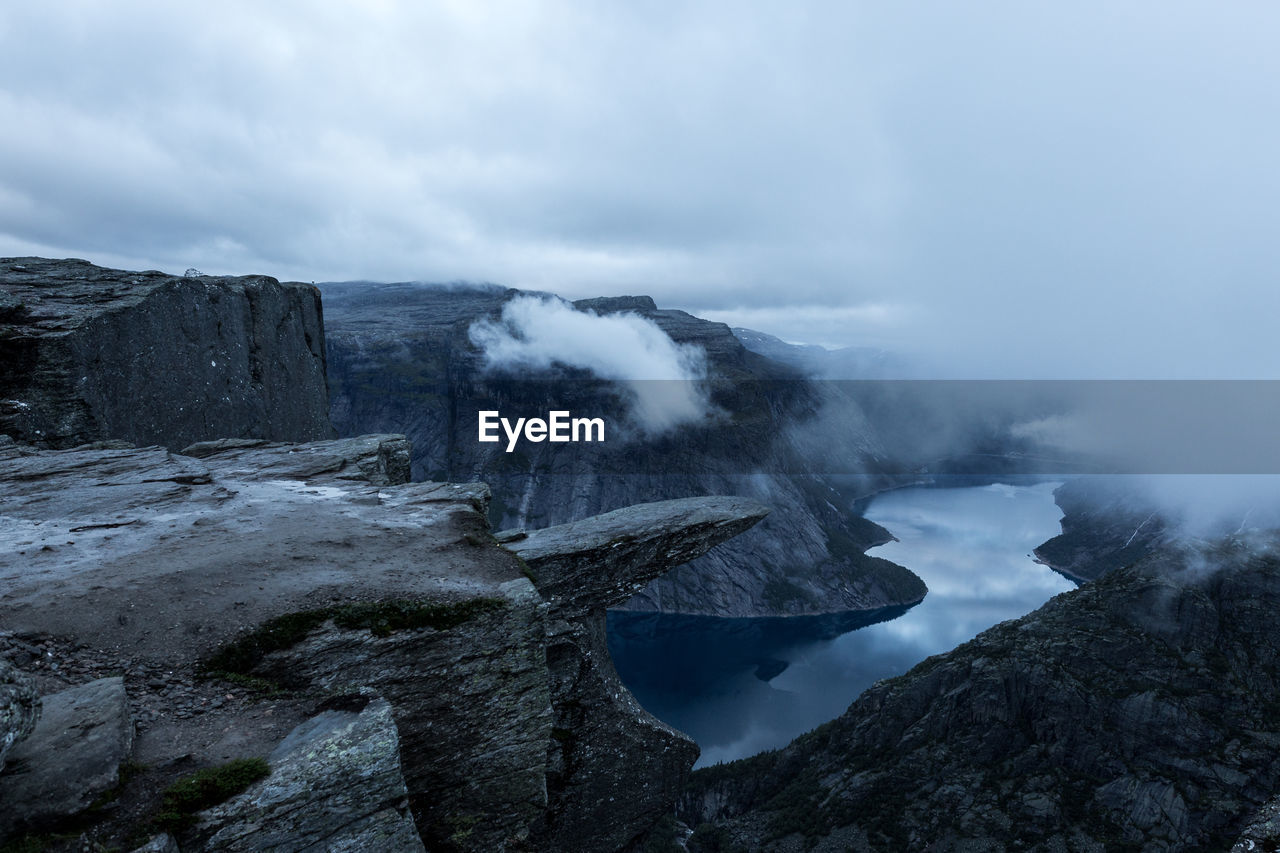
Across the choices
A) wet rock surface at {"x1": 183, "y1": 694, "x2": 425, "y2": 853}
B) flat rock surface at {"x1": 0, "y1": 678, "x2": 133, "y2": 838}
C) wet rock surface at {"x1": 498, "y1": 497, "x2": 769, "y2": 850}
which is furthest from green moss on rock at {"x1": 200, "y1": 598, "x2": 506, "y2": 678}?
wet rock surface at {"x1": 498, "y1": 497, "x2": 769, "y2": 850}

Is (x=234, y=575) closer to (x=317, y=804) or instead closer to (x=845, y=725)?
(x=317, y=804)

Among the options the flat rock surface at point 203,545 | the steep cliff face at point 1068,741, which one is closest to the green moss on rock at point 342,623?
the flat rock surface at point 203,545

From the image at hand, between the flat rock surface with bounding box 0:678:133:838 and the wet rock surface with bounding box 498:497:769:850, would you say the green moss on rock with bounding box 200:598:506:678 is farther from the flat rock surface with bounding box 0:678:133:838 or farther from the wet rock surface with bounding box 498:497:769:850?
the wet rock surface with bounding box 498:497:769:850

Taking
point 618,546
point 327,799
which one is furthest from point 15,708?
point 618,546

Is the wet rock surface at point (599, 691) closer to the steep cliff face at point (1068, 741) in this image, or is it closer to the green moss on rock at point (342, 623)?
the green moss on rock at point (342, 623)

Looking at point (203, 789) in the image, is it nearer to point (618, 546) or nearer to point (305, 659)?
point (305, 659)

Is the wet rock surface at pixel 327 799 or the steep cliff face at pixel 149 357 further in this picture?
the steep cliff face at pixel 149 357
